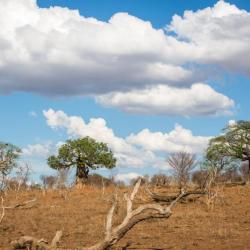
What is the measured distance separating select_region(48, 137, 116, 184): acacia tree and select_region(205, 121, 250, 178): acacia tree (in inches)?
456

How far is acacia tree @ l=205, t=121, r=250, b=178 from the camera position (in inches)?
1919

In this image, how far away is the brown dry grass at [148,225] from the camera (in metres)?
17.0

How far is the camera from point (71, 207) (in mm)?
30906

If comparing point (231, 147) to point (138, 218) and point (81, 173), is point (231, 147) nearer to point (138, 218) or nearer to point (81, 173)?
point (81, 173)

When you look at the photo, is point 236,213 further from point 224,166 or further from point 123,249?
point 224,166

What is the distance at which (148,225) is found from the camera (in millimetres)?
21734

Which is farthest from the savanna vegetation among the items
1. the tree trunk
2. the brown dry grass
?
the tree trunk

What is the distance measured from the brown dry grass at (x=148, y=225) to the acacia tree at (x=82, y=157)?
22581 mm

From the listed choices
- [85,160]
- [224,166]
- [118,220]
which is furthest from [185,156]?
[118,220]

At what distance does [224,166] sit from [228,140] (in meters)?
3.06

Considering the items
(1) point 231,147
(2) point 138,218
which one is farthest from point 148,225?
(1) point 231,147

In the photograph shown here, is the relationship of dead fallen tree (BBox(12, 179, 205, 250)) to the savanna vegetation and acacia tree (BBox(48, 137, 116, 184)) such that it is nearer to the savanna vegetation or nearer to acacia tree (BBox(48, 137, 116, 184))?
the savanna vegetation

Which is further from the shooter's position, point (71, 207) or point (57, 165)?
point (57, 165)

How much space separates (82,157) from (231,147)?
16.1 meters
